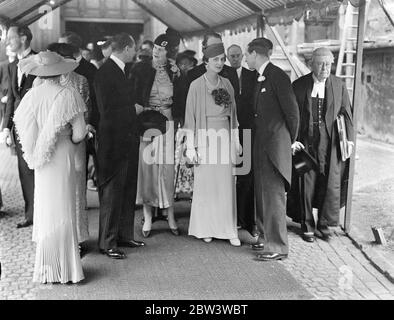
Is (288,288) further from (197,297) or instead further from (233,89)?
(233,89)

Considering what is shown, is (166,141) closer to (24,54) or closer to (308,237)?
(308,237)

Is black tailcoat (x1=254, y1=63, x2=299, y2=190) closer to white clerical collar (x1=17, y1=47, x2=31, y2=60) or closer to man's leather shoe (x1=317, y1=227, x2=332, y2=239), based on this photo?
man's leather shoe (x1=317, y1=227, x2=332, y2=239)

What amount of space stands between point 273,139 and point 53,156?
7.10ft

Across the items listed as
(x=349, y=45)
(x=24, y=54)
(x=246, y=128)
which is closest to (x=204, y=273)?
(x=246, y=128)

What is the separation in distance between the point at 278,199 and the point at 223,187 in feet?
2.64

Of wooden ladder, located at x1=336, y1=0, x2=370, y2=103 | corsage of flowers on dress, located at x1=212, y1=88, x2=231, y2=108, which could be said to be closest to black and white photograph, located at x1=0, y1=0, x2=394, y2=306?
corsage of flowers on dress, located at x1=212, y1=88, x2=231, y2=108

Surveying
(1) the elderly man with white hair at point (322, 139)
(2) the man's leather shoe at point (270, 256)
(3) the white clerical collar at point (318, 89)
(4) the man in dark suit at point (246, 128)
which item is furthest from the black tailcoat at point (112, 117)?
(3) the white clerical collar at point (318, 89)

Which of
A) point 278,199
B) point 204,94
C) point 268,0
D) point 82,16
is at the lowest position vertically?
point 278,199

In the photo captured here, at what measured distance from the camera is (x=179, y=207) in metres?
8.25

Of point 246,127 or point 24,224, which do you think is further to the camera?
point 24,224

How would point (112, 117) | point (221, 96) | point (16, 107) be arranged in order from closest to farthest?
point (112, 117) < point (221, 96) < point (16, 107)

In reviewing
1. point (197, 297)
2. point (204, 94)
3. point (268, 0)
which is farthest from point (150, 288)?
point (268, 0)

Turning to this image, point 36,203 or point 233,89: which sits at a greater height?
point 233,89

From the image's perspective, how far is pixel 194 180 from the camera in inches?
255
